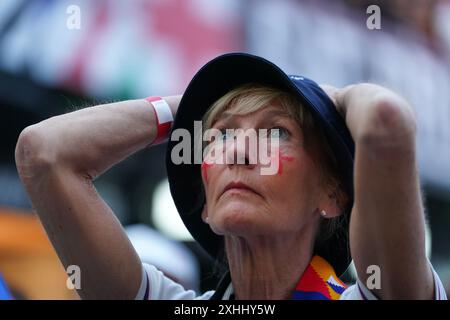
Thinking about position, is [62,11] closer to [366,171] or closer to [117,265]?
[117,265]

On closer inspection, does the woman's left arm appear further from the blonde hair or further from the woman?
the blonde hair

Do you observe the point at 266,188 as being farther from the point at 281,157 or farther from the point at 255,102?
the point at 255,102

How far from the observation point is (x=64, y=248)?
2.01 m

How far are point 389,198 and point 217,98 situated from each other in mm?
778

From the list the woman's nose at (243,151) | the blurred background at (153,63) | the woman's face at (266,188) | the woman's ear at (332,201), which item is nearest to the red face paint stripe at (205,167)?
the woman's face at (266,188)

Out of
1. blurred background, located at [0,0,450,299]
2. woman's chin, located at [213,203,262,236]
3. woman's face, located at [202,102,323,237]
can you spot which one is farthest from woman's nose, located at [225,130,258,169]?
blurred background, located at [0,0,450,299]

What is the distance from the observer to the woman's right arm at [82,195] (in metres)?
1.99

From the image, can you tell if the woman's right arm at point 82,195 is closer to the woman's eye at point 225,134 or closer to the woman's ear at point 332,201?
the woman's eye at point 225,134

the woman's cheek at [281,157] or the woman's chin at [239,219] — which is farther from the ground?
the woman's cheek at [281,157]

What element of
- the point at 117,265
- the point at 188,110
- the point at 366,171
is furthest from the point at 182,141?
the point at 366,171

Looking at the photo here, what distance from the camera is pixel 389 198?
166cm

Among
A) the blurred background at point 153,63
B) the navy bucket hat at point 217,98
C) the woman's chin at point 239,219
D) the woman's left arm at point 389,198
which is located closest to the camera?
the woman's left arm at point 389,198

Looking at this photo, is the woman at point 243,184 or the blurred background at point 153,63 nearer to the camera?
the woman at point 243,184

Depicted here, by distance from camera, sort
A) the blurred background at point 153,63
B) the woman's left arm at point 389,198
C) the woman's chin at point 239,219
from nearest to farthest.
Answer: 1. the woman's left arm at point 389,198
2. the woman's chin at point 239,219
3. the blurred background at point 153,63
